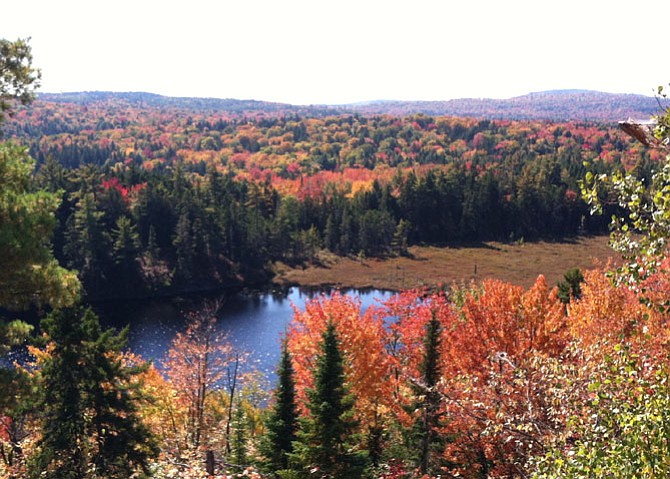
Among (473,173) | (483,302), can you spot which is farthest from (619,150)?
(483,302)

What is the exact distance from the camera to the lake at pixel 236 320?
57562 mm

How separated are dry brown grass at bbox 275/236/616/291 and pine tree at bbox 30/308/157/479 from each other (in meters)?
65.6

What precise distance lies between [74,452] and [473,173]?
400ft

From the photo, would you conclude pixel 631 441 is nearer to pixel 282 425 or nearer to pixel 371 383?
pixel 282 425

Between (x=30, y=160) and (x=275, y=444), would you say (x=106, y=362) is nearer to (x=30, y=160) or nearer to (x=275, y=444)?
(x=275, y=444)

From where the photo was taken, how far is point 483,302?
2558 cm

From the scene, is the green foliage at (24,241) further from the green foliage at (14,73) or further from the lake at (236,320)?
the lake at (236,320)

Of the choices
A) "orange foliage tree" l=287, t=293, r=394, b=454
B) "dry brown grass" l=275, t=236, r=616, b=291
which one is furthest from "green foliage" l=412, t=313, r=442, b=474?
"dry brown grass" l=275, t=236, r=616, b=291

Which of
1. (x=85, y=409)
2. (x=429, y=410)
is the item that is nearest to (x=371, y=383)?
(x=429, y=410)

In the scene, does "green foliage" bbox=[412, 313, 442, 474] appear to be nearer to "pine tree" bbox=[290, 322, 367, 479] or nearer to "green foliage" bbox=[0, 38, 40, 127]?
"pine tree" bbox=[290, 322, 367, 479]

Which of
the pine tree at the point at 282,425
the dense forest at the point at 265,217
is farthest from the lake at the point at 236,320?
the pine tree at the point at 282,425

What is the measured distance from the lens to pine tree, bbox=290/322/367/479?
16984 millimetres

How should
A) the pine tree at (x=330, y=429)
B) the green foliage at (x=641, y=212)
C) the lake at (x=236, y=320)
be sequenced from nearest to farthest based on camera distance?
the green foliage at (x=641, y=212)
the pine tree at (x=330, y=429)
the lake at (x=236, y=320)

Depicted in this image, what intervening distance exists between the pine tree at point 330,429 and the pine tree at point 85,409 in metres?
7.99
